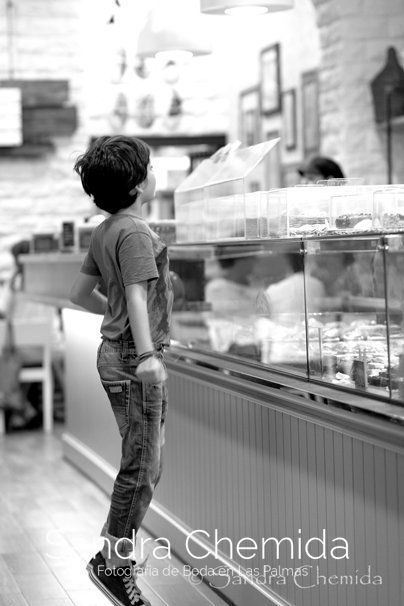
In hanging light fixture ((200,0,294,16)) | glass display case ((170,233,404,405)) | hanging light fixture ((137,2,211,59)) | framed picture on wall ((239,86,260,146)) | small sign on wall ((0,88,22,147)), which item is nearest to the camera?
glass display case ((170,233,404,405))

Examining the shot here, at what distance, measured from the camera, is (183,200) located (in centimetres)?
473

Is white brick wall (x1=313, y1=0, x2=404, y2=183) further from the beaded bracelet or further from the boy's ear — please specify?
the beaded bracelet

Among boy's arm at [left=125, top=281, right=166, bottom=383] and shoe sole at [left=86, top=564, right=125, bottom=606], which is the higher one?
boy's arm at [left=125, top=281, right=166, bottom=383]

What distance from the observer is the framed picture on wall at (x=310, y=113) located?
7.58 metres

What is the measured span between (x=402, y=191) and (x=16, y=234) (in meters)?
6.26

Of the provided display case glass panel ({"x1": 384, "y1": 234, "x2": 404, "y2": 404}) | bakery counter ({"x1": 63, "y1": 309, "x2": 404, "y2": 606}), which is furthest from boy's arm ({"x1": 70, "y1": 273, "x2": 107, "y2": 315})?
display case glass panel ({"x1": 384, "y1": 234, "x2": 404, "y2": 404})

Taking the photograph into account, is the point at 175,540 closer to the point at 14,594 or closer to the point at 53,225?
the point at 14,594

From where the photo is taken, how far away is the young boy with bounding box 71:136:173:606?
329 cm

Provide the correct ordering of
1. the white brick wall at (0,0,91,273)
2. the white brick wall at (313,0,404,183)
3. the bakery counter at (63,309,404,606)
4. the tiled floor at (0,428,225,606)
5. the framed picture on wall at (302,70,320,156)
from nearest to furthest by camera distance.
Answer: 1. the bakery counter at (63,309,404,606)
2. the tiled floor at (0,428,225,606)
3. the white brick wall at (313,0,404,183)
4. the framed picture on wall at (302,70,320,156)
5. the white brick wall at (0,0,91,273)

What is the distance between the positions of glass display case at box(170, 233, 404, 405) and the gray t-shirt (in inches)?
16.6

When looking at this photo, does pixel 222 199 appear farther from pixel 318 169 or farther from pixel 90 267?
pixel 318 169

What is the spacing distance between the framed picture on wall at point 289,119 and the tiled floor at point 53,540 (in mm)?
2783

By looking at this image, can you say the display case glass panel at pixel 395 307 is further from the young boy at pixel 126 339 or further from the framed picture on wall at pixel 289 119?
the framed picture on wall at pixel 289 119

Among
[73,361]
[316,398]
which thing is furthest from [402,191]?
[73,361]
